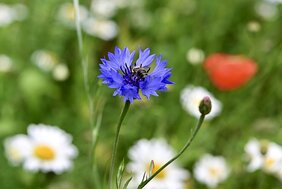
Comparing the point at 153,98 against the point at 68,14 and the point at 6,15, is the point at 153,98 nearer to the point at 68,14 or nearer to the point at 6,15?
the point at 68,14

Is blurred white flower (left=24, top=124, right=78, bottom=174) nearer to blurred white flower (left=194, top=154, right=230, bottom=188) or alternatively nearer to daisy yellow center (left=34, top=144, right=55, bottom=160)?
daisy yellow center (left=34, top=144, right=55, bottom=160)

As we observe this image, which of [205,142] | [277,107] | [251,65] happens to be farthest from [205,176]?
[277,107]

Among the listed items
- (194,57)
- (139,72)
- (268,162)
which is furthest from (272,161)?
(139,72)

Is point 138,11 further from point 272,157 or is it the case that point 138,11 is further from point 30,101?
point 272,157

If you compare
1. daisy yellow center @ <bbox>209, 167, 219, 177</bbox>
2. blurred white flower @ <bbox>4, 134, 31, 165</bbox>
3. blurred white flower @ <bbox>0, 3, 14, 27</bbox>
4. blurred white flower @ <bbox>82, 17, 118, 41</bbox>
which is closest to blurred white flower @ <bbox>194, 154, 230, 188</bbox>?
daisy yellow center @ <bbox>209, 167, 219, 177</bbox>

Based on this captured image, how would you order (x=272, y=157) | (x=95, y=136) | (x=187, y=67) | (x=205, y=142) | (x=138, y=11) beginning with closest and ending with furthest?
(x=95, y=136) < (x=272, y=157) < (x=205, y=142) < (x=187, y=67) < (x=138, y=11)
